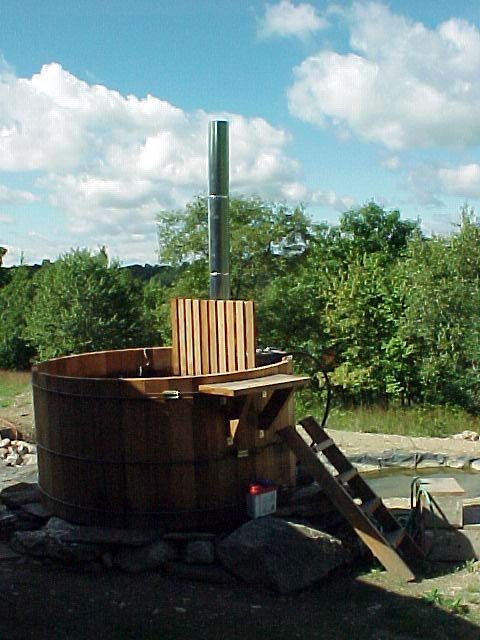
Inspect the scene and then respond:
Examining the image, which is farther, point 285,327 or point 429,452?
point 285,327

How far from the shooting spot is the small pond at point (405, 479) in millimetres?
8934

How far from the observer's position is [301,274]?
2128cm

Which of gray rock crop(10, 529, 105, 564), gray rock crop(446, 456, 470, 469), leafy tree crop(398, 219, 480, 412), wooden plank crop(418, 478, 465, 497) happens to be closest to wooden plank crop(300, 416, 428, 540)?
wooden plank crop(418, 478, 465, 497)

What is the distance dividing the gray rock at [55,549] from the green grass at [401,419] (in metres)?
8.30

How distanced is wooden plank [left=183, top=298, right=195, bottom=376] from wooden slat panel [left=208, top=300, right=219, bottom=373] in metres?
0.31

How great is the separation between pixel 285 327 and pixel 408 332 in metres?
4.26

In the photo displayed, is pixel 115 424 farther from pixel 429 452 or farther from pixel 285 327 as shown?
pixel 285 327

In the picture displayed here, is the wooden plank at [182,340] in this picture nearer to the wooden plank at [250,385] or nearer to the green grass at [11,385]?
the wooden plank at [250,385]

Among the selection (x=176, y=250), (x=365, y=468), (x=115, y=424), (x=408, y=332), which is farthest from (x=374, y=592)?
(x=176, y=250)

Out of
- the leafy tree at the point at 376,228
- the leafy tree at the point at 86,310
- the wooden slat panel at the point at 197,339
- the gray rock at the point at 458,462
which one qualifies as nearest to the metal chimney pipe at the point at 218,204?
the wooden slat panel at the point at 197,339

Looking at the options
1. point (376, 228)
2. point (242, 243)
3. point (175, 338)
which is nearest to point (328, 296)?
point (242, 243)

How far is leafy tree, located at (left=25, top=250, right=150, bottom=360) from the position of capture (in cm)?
2036

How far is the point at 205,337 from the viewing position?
7707 mm

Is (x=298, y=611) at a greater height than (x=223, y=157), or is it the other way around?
(x=223, y=157)
